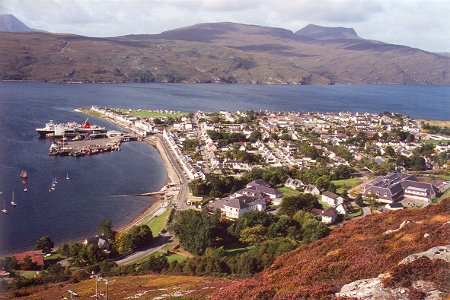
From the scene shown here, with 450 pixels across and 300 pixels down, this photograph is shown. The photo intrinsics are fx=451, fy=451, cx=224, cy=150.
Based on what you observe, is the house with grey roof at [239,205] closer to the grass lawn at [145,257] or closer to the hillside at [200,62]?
the grass lawn at [145,257]

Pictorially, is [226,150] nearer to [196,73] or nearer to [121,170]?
[121,170]

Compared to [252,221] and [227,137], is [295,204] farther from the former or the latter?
[227,137]

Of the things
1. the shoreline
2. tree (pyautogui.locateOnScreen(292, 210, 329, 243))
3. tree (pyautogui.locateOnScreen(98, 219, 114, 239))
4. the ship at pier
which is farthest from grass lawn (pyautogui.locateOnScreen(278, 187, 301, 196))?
the ship at pier

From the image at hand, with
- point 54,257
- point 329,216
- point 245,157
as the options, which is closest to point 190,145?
point 245,157

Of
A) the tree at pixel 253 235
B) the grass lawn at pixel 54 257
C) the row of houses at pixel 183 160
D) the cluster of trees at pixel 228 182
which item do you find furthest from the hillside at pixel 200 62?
the tree at pixel 253 235

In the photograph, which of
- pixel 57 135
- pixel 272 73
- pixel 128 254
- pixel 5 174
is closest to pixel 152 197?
pixel 128 254

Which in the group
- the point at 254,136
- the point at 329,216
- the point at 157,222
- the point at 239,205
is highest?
the point at 254,136

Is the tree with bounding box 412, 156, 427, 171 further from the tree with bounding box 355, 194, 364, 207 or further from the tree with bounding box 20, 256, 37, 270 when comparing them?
the tree with bounding box 20, 256, 37, 270
